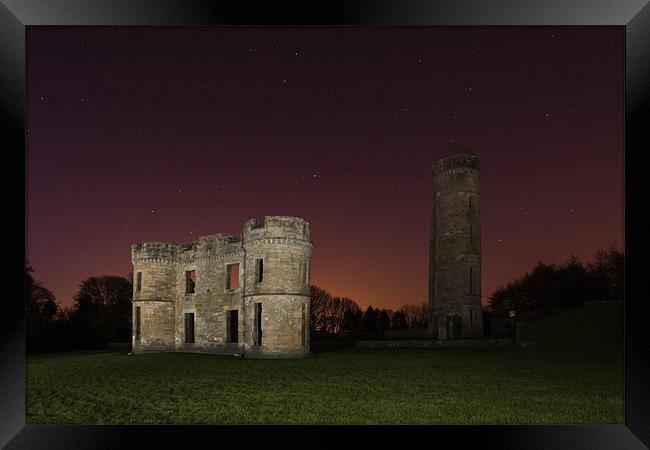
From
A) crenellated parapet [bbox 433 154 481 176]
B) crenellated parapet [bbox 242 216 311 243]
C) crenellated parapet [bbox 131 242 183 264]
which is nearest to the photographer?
crenellated parapet [bbox 242 216 311 243]

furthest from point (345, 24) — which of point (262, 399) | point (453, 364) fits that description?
point (453, 364)

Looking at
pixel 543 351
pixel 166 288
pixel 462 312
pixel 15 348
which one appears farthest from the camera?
pixel 462 312

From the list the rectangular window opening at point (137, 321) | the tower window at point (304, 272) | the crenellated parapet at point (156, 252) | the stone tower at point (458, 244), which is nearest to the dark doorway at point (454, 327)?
the stone tower at point (458, 244)

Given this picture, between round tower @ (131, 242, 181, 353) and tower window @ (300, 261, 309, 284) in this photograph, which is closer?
tower window @ (300, 261, 309, 284)

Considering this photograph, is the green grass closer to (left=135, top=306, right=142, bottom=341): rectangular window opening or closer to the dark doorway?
(left=135, top=306, right=142, bottom=341): rectangular window opening

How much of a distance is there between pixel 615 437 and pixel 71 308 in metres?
43.5

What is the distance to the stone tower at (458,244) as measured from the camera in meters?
33.2

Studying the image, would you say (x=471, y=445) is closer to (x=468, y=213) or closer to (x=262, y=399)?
(x=262, y=399)

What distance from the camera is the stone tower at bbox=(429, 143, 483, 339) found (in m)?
33.2

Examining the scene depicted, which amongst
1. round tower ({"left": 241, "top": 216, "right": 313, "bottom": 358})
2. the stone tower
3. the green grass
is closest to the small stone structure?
round tower ({"left": 241, "top": 216, "right": 313, "bottom": 358})

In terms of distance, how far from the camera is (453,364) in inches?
722

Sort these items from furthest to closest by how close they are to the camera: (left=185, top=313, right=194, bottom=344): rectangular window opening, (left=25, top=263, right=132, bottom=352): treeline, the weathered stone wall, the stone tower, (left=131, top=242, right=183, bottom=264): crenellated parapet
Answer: (left=25, top=263, right=132, bottom=352): treeline
the stone tower
(left=131, top=242, right=183, bottom=264): crenellated parapet
(left=185, top=313, right=194, bottom=344): rectangular window opening
the weathered stone wall

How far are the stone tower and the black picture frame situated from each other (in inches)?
1051

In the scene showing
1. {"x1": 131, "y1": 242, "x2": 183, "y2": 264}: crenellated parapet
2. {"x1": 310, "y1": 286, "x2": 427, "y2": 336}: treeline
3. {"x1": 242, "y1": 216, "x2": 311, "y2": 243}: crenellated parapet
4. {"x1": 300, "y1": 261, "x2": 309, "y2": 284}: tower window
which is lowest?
{"x1": 310, "y1": 286, "x2": 427, "y2": 336}: treeline
